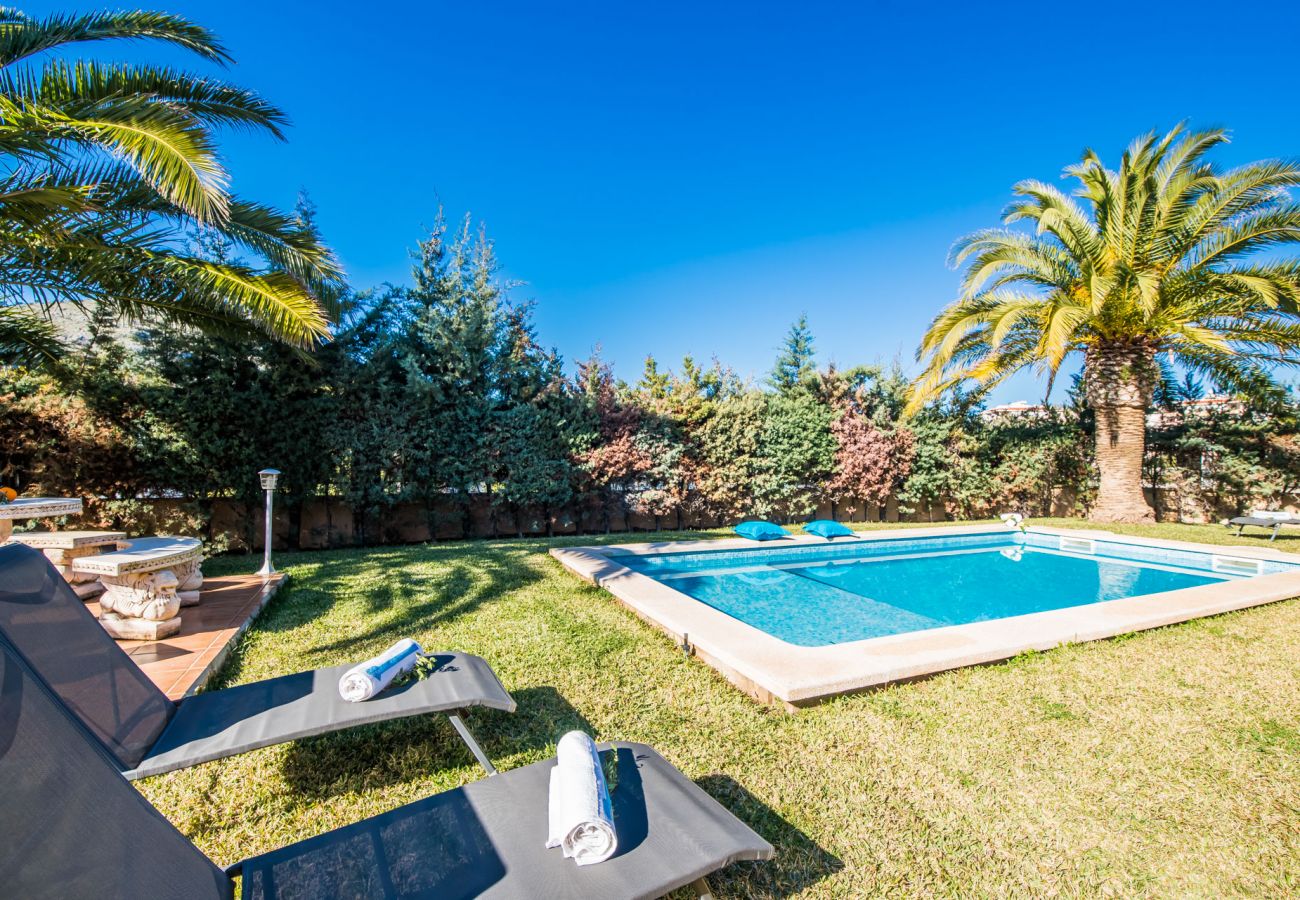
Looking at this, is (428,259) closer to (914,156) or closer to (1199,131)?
(914,156)

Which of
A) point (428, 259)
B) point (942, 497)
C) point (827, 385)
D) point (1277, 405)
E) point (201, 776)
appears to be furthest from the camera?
point (942, 497)

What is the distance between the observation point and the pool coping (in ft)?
13.1

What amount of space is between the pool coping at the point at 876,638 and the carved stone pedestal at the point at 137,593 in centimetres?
393

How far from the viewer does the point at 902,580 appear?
930cm

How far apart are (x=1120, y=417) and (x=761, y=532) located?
9302 millimetres

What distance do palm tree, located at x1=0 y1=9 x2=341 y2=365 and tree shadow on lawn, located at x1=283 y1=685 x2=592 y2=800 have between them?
5.05 m

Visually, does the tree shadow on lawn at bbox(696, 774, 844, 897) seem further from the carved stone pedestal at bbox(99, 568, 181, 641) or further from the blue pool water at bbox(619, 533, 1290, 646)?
the carved stone pedestal at bbox(99, 568, 181, 641)

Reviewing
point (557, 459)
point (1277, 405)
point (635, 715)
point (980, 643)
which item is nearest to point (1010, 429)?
point (1277, 405)

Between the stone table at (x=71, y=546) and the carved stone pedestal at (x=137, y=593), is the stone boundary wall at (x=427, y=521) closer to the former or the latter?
the stone table at (x=71, y=546)

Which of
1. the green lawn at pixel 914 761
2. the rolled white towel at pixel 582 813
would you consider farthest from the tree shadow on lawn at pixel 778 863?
the rolled white towel at pixel 582 813

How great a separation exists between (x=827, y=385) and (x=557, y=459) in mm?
7189

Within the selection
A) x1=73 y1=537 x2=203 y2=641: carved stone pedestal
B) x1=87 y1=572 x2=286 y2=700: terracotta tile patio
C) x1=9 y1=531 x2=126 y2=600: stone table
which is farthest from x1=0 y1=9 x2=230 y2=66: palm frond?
x1=87 y1=572 x2=286 y2=700: terracotta tile patio

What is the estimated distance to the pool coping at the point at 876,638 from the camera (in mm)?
4000

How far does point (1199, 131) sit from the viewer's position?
38.0ft
